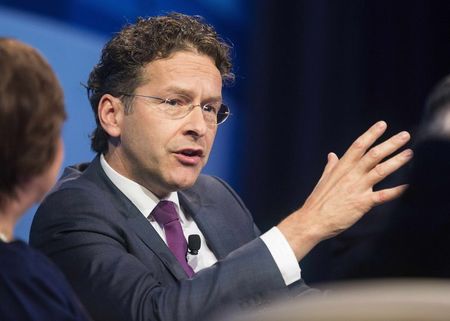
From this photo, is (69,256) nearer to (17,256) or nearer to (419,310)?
(17,256)

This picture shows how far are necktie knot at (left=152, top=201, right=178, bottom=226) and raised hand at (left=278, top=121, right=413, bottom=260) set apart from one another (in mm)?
372

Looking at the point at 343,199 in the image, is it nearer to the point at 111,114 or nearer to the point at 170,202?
the point at 170,202

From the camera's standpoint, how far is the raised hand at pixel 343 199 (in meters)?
1.79

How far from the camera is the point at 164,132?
2.07 metres

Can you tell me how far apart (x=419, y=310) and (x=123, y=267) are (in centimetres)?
132

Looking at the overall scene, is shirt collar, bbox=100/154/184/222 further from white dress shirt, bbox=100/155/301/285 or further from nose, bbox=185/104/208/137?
nose, bbox=185/104/208/137

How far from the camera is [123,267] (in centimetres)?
182

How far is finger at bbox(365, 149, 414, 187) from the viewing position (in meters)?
1.80

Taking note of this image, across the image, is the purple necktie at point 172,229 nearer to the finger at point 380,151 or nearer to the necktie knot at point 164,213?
the necktie knot at point 164,213

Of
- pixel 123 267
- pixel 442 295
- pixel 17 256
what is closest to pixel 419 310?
pixel 442 295

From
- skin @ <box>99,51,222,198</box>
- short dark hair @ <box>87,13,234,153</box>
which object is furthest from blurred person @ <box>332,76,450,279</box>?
short dark hair @ <box>87,13,234,153</box>

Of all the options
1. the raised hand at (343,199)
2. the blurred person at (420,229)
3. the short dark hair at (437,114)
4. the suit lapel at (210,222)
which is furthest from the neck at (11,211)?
the suit lapel at (210,222)

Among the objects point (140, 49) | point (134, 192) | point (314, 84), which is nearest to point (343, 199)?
point (134, 192)

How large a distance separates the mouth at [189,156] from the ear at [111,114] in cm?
19
